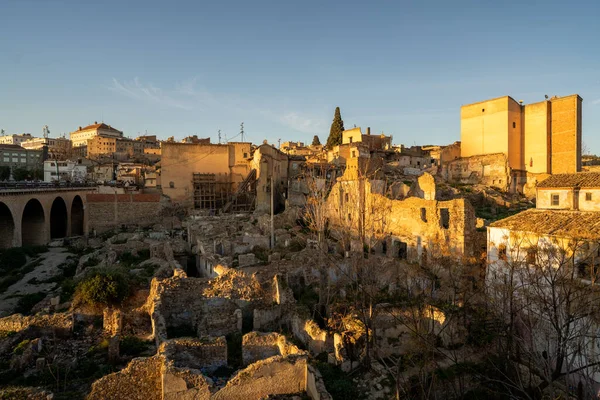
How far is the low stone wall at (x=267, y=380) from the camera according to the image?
29.4 feet

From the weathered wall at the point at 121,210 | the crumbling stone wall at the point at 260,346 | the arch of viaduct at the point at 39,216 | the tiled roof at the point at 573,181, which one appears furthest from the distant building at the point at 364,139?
the crumbling stone wall at the point at 260,346

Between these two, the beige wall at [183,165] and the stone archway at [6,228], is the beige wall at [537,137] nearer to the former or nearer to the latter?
the beige wall at [183,165]

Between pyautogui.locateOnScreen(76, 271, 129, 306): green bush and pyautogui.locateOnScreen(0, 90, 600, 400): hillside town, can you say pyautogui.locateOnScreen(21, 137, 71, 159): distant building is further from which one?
pyautogui.locateOnScreen(76, 271, 129, 306): green bush

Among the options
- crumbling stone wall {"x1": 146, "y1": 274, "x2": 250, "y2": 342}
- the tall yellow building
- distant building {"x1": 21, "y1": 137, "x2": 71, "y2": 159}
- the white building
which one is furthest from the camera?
distant building {"x1": 21, "y1": 137, "x2": 71, "y2": 159}

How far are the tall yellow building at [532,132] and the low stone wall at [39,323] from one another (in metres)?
37.5

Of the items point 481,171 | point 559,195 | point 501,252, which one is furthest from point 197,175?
point 559,195

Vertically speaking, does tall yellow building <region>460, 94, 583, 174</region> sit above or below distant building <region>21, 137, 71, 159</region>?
below

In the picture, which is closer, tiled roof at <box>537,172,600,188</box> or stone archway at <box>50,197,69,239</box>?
tiled roof at <box>537,172,600,188</box>

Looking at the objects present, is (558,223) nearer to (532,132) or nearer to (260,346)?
(260,346)

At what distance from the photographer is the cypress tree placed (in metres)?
55.6

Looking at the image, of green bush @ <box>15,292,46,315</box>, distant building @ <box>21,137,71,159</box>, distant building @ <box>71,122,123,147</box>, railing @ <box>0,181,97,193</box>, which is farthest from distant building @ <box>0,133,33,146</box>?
green bush @ <box>15,292,46,315</box>

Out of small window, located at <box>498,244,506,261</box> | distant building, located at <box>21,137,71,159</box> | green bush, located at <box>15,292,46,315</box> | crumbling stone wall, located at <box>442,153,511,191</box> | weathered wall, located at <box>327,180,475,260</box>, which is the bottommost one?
green bush, located at <box>15,292,46,315</box>

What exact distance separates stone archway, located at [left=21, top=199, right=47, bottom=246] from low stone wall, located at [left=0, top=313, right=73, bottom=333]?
24684 millimetres

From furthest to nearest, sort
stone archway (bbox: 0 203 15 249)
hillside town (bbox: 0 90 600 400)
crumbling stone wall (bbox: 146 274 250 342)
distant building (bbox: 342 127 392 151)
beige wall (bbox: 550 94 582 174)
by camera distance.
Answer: distant building (bbox: 342 127 392 151) < beige wall (bbox: 550 94 582 174) < stone archway (bbox: 0 203 15 249) < crumbling stone wall (bbox: 146 274 250 342) < hillside town (bbox: 0 90 600 400)
